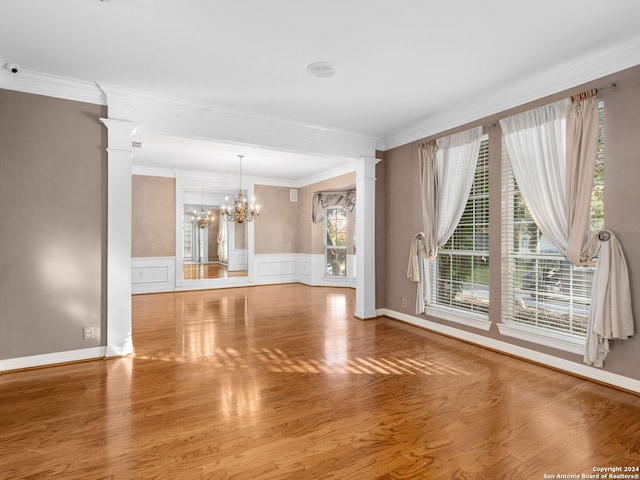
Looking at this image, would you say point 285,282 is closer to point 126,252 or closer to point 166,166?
point 166,166

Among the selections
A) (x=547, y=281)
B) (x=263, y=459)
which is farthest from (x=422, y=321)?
(x=263, y=459)

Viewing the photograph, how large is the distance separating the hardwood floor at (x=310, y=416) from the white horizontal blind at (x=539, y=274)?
0.53 m

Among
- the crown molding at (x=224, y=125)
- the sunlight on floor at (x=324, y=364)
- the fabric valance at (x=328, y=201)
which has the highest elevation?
the crown molding at (x=224, y=125)

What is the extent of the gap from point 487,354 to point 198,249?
25.3 ft

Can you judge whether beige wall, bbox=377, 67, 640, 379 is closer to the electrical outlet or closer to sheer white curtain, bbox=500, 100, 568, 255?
sheer white curtain, bbox=500, 100, 568, 255

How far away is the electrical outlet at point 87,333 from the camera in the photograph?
12.2 feet

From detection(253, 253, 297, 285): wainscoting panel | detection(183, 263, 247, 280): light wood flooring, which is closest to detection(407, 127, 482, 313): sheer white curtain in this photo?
detection(253, 253, 297, 285): wainscoting panel

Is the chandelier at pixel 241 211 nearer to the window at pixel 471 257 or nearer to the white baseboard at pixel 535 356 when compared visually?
the white baseboard at pixel 535 356

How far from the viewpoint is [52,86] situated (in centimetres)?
353

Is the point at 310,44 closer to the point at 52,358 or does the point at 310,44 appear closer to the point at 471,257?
the point at 471,257

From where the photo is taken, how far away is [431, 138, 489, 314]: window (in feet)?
13.8

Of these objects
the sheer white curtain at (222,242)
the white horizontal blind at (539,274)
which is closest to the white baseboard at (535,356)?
the white horizontal blind at (539,274)

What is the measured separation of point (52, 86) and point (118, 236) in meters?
1.63

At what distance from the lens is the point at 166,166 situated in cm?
779
